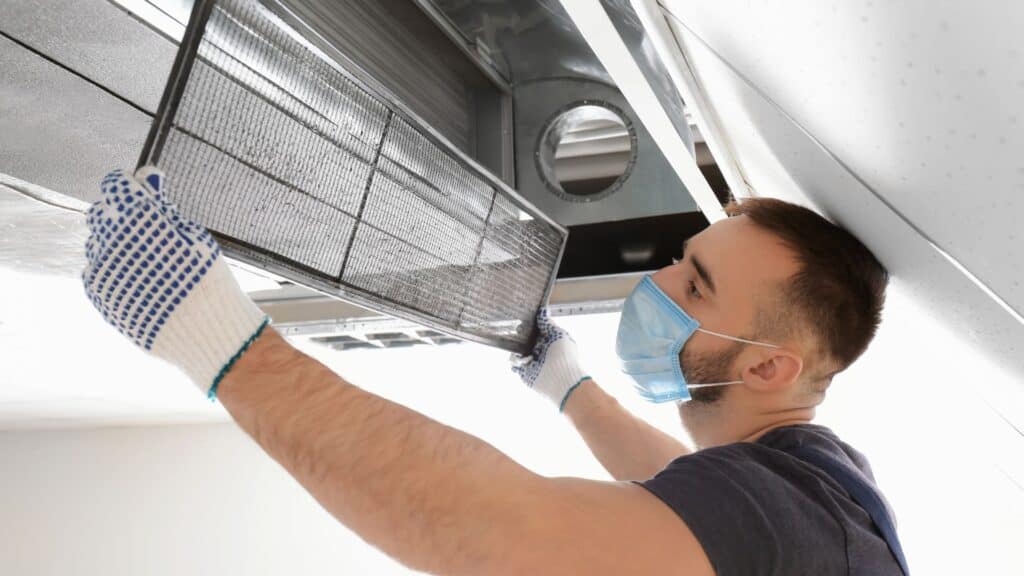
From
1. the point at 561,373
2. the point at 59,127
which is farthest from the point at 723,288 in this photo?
the point at 59,127

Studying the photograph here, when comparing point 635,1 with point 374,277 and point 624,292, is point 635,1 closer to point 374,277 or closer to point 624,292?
point 374,277

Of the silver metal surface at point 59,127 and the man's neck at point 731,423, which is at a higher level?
the silver metal surface at point 59,127

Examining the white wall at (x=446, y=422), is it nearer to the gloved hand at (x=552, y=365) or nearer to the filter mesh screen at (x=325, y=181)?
the gloved hand at (x=552, y=365)

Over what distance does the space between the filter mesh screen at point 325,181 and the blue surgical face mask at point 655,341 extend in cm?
34

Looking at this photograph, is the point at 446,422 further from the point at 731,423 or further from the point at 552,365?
the point at 731,423

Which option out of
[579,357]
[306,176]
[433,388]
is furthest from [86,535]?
[306,176]

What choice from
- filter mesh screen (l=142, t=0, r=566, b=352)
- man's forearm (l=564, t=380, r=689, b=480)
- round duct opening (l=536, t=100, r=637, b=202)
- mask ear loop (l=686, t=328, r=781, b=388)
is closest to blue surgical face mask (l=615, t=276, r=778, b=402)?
A: mask ear loop (l=686, t=328, r=781, b=388)

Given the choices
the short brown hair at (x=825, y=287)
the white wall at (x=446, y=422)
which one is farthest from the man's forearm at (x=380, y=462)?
the white wall at (x=446, y=422)

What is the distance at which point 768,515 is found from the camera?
1021 millimetres

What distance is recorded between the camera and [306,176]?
48.7 inches

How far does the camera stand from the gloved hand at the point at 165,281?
959 millimetres

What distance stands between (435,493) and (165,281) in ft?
1.39

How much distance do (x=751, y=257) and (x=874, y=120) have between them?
2.39 ft

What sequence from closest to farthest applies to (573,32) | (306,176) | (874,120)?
(874,120), (306,176), (573,32)
